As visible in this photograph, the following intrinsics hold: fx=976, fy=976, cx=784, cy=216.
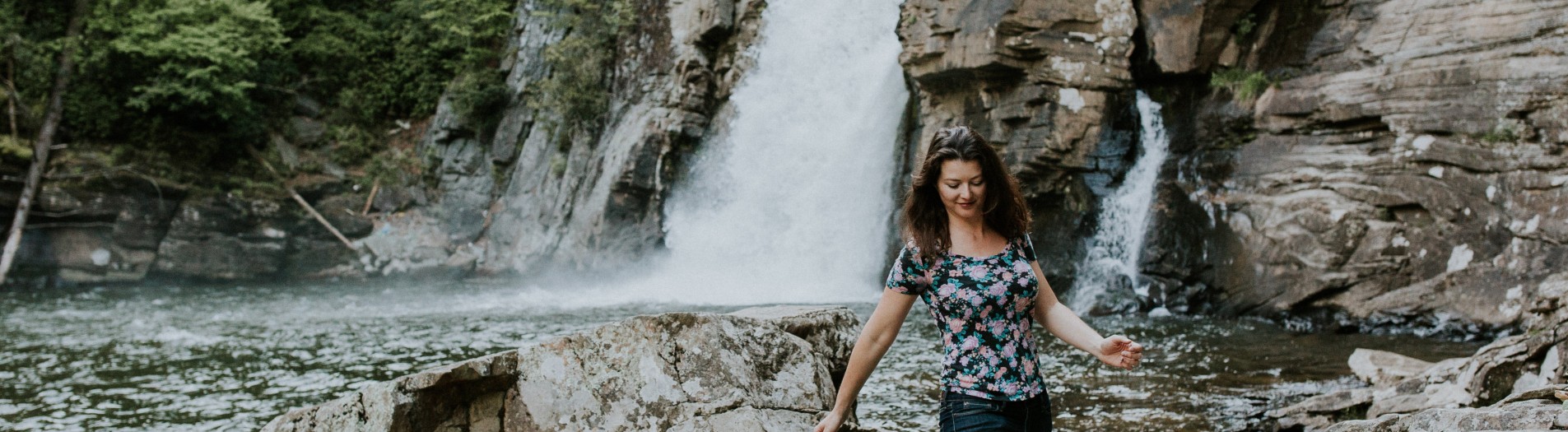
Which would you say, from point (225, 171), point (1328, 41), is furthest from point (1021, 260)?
point (225, 171)

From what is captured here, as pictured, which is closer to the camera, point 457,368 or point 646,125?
point 457,368

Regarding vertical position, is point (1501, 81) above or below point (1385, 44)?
below

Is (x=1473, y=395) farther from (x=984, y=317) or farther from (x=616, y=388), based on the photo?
(x=616, y=388)

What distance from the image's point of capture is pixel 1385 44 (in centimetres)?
1131

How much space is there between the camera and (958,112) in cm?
1420

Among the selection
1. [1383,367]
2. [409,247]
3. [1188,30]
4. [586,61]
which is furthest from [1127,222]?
[409,247]

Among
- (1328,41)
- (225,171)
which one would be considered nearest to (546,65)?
(225,171)

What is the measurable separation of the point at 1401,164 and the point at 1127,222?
3.39 m

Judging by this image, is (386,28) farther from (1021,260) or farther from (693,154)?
(1021,260)

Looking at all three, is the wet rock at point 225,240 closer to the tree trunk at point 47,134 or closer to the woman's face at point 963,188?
the tree trunk at point 47,134

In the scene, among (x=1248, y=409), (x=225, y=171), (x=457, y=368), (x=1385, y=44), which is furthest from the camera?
(x=225, y=171)

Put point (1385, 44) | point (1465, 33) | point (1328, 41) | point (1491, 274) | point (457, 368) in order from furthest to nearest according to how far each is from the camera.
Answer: point (1328, 41) → point (1385, 44) → point (1465, 33) → point (1491, 274) → point (457, 368)

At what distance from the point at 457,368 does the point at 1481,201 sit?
34.5 feet

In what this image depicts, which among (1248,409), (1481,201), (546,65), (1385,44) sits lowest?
(1248,409)
